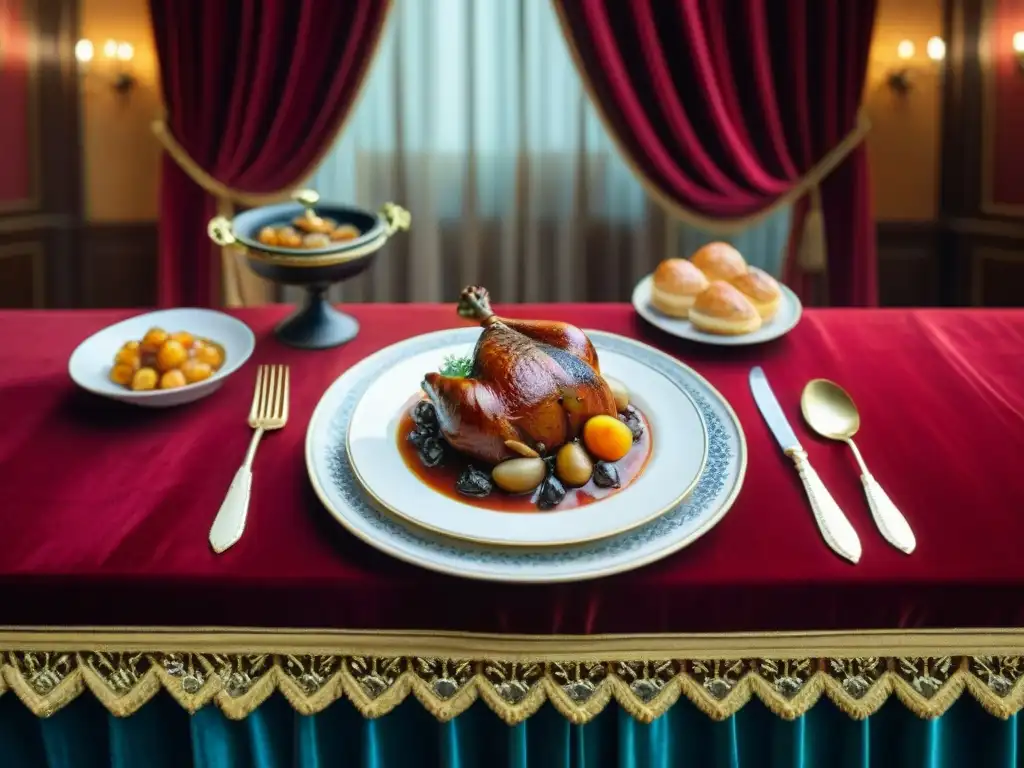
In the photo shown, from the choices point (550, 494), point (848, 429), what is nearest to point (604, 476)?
point (550, 494)

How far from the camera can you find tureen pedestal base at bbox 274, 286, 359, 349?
1091 millimetres

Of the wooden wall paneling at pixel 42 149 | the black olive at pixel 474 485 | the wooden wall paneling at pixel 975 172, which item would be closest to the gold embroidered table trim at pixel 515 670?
the black olive at pixel 474 485

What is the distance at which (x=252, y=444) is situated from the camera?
0.83m

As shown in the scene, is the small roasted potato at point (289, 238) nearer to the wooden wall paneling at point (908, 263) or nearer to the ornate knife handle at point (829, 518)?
the ornate knife handle at point (829, 518)

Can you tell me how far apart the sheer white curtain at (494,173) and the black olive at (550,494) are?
1.82 metres

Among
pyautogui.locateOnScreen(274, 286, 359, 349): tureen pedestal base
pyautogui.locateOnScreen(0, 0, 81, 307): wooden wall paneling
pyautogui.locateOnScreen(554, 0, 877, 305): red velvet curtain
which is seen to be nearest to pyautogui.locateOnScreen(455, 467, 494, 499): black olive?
pyautogui.locateOnScreen(274, 286, 359, 349): tureen pedestal base

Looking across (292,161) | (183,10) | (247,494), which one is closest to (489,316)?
(247,494)

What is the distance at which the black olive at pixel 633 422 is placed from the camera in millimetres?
811

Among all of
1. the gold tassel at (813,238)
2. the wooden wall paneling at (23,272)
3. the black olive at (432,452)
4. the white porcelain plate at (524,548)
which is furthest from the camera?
the wooden wall paneling at (23,272)

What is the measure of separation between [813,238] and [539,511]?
1871 millimetres

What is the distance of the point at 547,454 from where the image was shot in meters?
0.75

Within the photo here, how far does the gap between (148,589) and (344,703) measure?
0.64 ft

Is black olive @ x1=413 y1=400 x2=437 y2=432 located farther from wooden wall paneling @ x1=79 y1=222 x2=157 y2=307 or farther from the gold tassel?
wooden wall paneling @ x1=79 y1=222 x2=157 y2=307

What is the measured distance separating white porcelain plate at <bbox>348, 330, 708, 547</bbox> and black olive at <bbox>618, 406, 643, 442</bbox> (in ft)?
0.05
